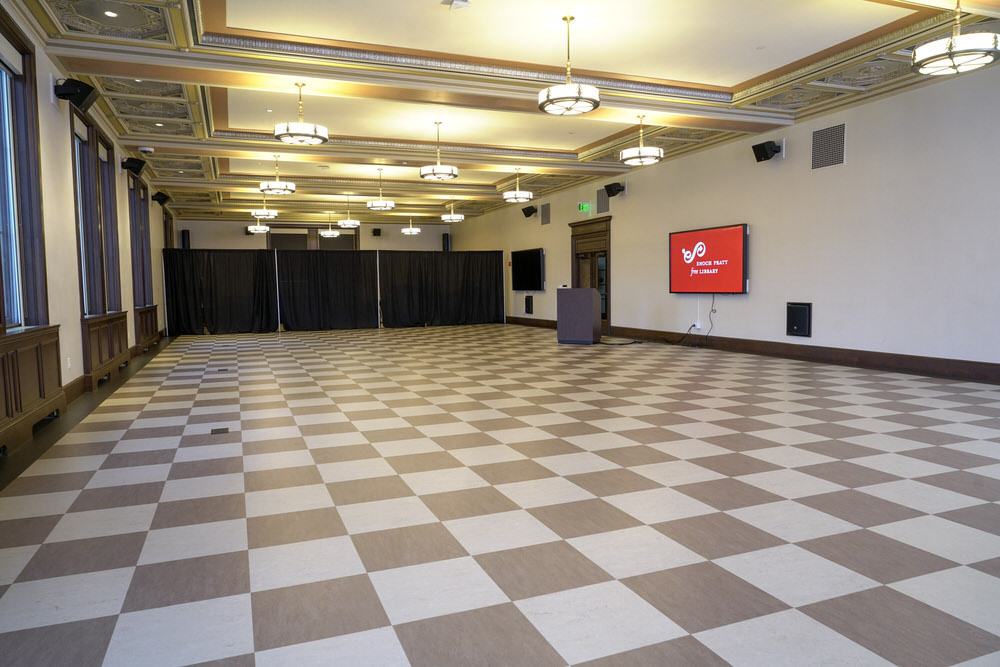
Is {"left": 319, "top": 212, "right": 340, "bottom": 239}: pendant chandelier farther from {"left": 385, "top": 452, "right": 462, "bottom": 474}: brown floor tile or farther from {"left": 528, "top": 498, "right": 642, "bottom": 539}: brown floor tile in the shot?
{"left": 528, "top": 498, "right": 642, "bottom": 539}: brown floor tile

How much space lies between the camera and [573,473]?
3.73m

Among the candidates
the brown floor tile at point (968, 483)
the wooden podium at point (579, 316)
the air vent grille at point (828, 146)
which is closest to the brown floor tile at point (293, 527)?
the brown floor tile at point (968, 483)

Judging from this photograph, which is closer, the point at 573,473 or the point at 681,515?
the point at 681,515

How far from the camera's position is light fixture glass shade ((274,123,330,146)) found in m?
7.62

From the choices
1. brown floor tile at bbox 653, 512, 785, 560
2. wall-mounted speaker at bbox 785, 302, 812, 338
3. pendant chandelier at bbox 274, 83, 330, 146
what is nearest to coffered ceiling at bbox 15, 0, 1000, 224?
pendant chandelier at bbox 274, 83, 330, 146

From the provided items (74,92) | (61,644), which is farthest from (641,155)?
(61,644)

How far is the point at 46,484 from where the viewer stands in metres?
3.59

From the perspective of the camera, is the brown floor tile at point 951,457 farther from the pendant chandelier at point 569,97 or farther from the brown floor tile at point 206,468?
the brown floor tile at point 206,468

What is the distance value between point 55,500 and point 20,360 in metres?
2.01

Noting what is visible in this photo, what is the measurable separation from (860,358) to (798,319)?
3.60ft

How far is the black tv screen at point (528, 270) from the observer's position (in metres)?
16.5

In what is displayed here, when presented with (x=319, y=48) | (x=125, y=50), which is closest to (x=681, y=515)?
(x=319, y=48)

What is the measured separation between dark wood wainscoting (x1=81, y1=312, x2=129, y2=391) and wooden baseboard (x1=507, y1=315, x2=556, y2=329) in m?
9.75

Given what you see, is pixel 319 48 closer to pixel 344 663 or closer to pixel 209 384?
pixel 209 384
